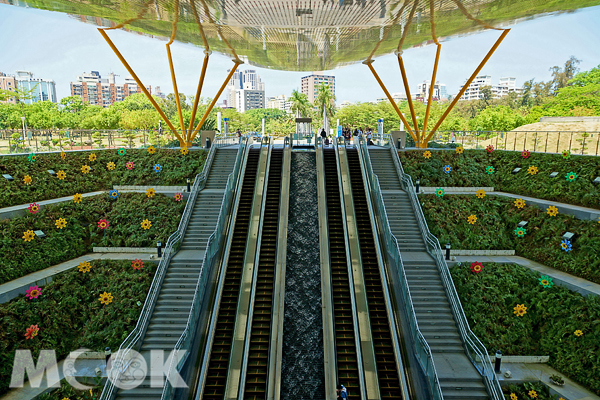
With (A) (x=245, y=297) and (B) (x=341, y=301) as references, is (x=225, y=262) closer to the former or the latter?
(A) (x=245, y=297)

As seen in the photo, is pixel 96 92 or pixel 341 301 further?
pixel 96 92

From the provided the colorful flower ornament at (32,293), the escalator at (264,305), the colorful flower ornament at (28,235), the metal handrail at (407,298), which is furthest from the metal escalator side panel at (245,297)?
the colorful flower ornament at (28,235)

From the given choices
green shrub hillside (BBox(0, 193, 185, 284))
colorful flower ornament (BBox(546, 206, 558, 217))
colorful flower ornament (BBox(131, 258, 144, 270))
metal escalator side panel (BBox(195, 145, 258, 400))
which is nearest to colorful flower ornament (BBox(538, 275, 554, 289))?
colorful flower ornament (BBox(546, 206, 558, 217))

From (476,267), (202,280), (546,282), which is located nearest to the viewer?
(202,280)

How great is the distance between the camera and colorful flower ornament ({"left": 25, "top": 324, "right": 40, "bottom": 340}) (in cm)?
1104

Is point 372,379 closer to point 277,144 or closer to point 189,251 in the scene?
point 189,251

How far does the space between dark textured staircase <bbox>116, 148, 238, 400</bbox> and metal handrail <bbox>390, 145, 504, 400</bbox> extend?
8.51 m

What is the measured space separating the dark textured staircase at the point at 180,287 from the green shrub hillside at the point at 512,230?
9669mm

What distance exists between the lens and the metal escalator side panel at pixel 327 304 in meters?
10.3

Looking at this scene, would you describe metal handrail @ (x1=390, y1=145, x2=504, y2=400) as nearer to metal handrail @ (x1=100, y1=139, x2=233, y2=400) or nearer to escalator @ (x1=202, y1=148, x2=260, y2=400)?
escalator @ (x1=202, y1=148, x2=260, y2=400)

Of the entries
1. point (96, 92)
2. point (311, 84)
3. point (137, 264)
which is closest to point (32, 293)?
point (137, 264)

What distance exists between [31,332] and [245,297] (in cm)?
622

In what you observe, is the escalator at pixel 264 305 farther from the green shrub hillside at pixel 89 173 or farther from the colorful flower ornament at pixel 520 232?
the colorful flower ornament at pixel 520 232

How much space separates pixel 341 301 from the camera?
12648 millimetres
